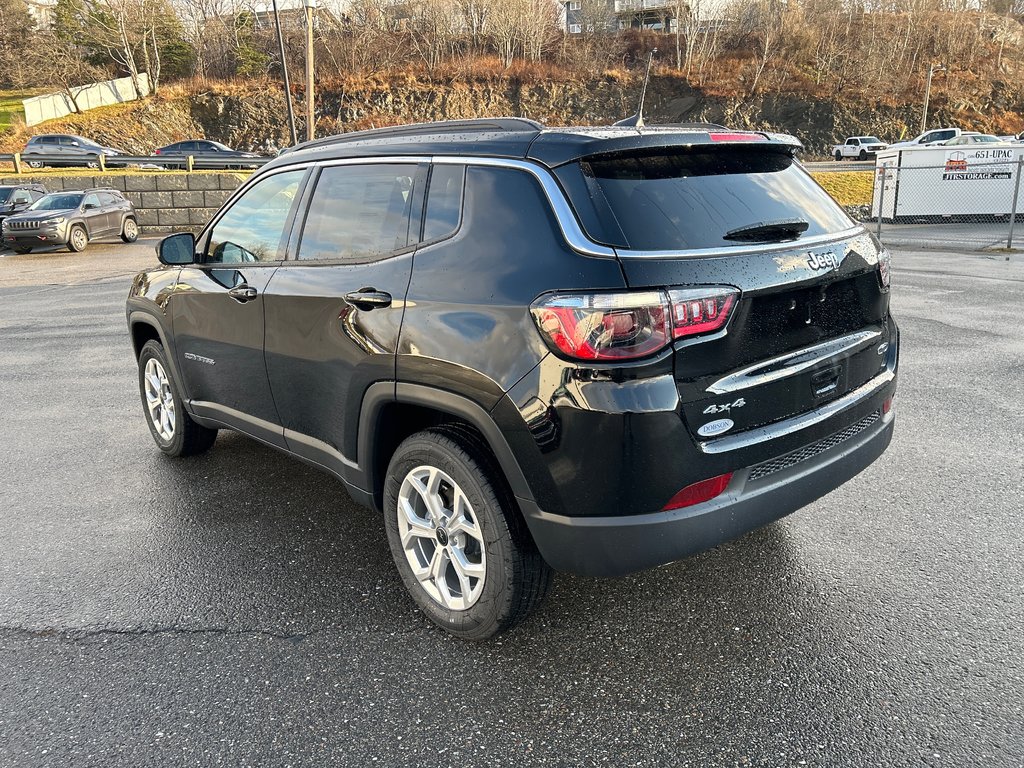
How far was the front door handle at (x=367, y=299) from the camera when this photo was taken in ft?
9.49

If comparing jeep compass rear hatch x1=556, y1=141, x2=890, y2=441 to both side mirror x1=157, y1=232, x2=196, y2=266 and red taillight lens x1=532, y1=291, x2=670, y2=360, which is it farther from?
side mirror x1=157, y1=232, x2=196, y2=266

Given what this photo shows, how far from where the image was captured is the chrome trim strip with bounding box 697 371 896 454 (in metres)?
2.45

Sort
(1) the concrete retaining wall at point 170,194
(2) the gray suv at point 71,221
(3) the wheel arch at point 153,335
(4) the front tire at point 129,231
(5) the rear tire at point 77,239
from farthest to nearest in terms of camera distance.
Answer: (1) the concrete retaining wall at point 170,194, (4) the front tire at point 129,231, (5) the rear tire at point 77,239, (2) the gray suv at point 71,221, (3) the wheel arch at point 153,335

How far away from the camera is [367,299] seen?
294 centimetres

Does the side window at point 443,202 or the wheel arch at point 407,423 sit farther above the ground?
the side window at point 443,202

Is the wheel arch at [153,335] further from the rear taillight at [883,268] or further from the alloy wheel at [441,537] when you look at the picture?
the rear taillight at [883,268]

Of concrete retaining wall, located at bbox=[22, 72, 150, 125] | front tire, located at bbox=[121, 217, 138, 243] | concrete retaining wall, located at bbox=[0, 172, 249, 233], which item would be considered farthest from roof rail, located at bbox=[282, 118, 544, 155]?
concrete retaining wall, located at bbox=[22, 72, 150, 125]

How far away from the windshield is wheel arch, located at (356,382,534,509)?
19.8 m

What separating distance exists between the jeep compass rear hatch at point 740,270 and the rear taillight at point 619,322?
0.01 metres

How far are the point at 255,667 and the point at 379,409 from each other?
1032mm

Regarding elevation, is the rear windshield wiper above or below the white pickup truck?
above

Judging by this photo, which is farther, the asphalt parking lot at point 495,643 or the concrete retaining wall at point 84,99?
the concrete retaining wall at point 84,99

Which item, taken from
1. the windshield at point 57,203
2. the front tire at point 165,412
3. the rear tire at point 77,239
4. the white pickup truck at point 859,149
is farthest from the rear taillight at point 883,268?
the white pickup truck at point 859,149

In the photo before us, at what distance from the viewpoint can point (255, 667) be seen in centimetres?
277
